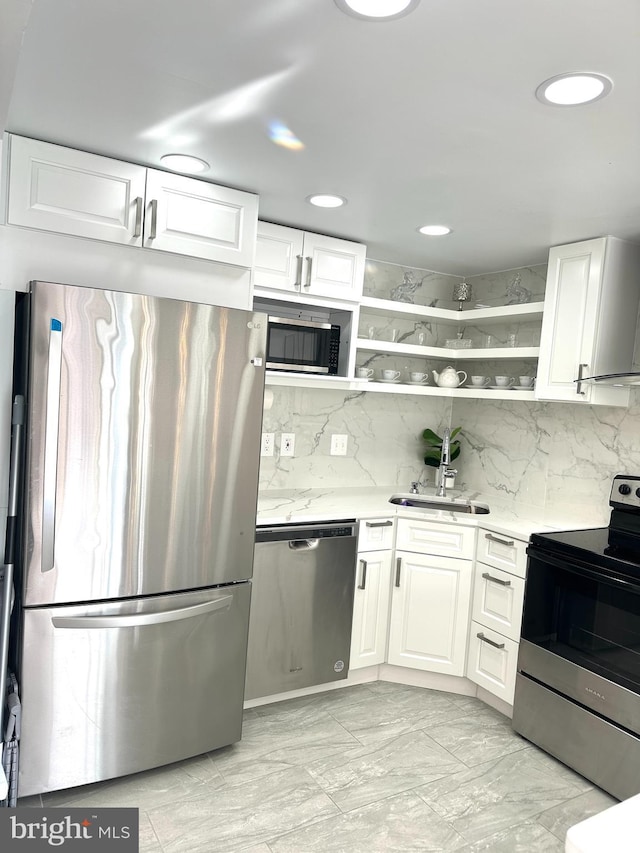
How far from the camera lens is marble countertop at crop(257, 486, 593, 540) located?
2.82m

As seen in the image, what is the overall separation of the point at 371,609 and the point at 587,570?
3.54ft

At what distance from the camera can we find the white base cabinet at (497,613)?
110 inches

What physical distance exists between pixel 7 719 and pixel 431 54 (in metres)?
2.29

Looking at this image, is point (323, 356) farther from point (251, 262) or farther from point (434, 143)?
point (434, 143)

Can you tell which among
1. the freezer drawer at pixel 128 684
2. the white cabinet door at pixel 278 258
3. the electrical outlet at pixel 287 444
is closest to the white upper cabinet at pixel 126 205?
the white cabinet door at pixel 278 258

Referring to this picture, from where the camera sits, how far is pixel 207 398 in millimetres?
2227

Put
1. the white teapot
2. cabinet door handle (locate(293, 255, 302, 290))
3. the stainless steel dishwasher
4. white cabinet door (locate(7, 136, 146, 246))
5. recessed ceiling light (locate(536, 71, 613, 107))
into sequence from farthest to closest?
the white teapot, cabinet door handle (locate(293, 255, 302, 290)), the stainless steel dishwasher, white cabinet door (locate(7, 136, 146, 246)), recessed ceiling light (locate(536, 71, 613, 107))

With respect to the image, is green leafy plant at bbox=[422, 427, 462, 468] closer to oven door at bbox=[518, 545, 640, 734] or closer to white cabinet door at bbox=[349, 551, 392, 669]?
white cabinet door at bbox=[349, 551, 392, 669]

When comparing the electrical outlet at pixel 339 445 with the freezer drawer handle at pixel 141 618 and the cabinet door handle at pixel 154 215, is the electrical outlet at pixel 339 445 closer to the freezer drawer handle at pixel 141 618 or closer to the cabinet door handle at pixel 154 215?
the freezer drawer handle at pixel 141 618

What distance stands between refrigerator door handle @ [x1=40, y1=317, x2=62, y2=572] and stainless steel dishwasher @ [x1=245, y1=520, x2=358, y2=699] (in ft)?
3.00

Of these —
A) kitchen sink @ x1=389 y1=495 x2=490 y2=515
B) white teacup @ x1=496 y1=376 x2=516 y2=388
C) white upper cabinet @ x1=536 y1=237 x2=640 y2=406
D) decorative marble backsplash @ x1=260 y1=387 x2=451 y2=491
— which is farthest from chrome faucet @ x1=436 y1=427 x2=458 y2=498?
white upper cabinet @ x1=536 y1=237 x2=640 y2=406

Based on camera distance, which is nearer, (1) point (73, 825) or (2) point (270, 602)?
(1) point (73, 825)

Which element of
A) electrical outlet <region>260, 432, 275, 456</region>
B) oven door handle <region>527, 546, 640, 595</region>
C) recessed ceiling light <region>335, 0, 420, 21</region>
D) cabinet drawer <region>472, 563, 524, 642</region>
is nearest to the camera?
recessed ceiling light <region>335, 0, 420, 21</region>

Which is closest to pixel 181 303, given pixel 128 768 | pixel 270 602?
pixel 270 602
